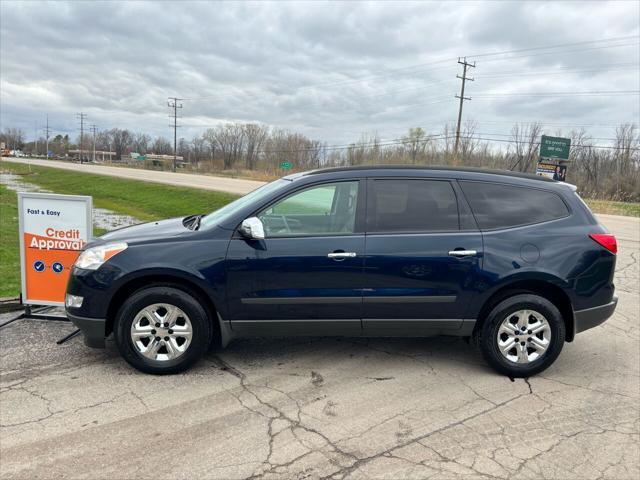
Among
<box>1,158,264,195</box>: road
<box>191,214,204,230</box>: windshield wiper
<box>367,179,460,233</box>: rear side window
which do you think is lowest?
<box>1,158,264,195</box>: road

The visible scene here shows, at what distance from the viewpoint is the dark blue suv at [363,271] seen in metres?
3.95

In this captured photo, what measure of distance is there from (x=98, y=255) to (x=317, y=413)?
217 cm

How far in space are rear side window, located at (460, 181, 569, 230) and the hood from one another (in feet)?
8.33

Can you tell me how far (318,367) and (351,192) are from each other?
1.57 meters

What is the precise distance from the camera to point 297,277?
3949 millimetres

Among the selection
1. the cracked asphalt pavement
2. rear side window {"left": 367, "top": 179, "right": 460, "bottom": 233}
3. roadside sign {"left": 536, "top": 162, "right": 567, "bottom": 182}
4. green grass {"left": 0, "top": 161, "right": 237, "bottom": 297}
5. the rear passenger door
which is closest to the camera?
the cracked asphalt pavement

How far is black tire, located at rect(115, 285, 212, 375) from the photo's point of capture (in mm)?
3937

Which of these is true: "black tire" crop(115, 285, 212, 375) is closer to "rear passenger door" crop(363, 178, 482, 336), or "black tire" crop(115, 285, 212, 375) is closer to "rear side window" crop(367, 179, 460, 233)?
"rear passenger door" crop(363, 178, 482, 336)

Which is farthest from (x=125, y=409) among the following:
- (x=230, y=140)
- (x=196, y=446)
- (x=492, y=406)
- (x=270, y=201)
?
(x=230, y=140)

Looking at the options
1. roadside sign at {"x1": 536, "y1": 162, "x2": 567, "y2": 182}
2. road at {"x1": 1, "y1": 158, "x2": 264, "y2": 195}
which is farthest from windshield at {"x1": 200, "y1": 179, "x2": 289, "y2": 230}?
roadside sign at {"x1": 536, "y1": 162, "x2": 567, "y2": 182}

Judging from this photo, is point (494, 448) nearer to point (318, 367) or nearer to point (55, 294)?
point (318, 367)

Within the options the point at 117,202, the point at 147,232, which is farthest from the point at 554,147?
the point at 147,232

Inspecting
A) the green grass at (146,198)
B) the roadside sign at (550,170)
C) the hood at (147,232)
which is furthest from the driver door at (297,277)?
the roadside sign at (550,170)

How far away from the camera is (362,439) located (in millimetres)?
3182
